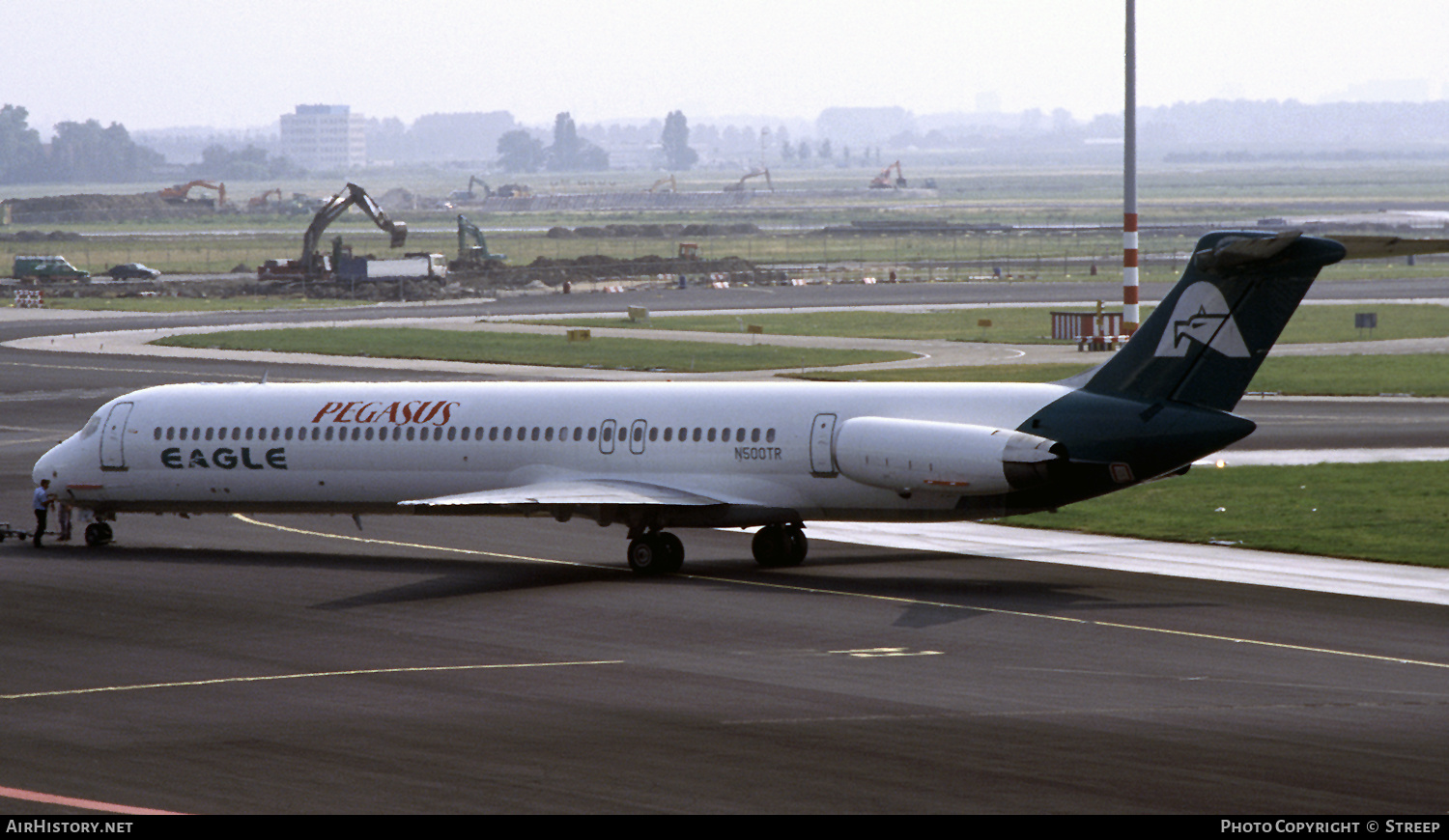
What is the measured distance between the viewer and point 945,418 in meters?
30.3

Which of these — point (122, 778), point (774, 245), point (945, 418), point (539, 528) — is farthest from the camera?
point (774, 245)

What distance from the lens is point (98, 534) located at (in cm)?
3644

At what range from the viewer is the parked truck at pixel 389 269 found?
4680 inches

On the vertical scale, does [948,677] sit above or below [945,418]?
below

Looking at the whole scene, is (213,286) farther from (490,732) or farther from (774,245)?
(490,732)

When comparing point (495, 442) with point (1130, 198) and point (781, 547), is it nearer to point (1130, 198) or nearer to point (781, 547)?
point (781, 547)

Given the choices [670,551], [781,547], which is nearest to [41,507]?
[670,551]

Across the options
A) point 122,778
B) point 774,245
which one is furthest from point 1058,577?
point 774,245

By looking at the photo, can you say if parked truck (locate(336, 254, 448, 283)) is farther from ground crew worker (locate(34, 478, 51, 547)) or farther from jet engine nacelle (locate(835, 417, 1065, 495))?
jet engine nacelle (locate(835, 417, 1065, 495))

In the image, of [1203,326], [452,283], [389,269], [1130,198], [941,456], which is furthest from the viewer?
[389,269]

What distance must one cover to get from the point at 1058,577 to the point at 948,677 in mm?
8754

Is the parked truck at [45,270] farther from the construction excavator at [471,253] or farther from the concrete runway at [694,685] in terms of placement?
the concrete runway at [694,685]

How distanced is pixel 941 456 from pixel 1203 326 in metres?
4.74

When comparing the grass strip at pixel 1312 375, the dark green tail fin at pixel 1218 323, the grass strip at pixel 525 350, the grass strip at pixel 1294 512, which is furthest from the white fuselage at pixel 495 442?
the grass strip at pixel 525 350
